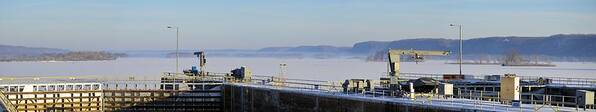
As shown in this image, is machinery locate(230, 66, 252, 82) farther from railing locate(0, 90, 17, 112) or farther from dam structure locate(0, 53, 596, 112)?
railing locate(0, 90, 17, 112)

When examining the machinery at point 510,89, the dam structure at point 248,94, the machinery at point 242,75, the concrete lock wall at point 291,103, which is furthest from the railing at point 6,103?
the machinery at point 510,89

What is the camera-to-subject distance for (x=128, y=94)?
46.3 metres

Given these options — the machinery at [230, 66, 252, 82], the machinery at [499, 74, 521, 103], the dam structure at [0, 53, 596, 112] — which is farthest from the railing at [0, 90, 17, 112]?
the machinery at [499, 74, 521, 103]

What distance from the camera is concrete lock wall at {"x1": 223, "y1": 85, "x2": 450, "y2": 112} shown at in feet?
105

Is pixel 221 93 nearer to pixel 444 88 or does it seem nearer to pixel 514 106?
pixel 444 88

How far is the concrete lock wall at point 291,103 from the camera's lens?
32062mm

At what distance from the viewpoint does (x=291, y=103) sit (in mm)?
39438

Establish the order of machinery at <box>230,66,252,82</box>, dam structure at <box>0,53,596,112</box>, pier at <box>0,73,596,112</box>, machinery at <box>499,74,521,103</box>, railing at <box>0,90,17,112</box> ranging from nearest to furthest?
machinery at <box>499,74,521,103</box>, dam structure at <box>0,53,596,112</box>, pier at <box>0,73,596,112</box>, railing at <box>0,90,17,112</box>, machinery at <box>230,66,252,82</box>

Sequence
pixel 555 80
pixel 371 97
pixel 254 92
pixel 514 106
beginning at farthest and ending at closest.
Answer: pixel 555 80
pixel 254 92
pixel 371 97
pixel 514 106

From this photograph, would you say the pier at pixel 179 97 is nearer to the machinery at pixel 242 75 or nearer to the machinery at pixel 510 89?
the machinery at pixel 242 75

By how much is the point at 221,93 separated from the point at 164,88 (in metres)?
4.63

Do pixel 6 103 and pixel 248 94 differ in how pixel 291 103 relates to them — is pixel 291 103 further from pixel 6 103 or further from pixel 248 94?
pixel 6 103

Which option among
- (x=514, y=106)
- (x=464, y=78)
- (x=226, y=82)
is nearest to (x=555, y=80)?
(x=464, y=78)

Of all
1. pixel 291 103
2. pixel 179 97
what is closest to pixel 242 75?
pixel 179 97
